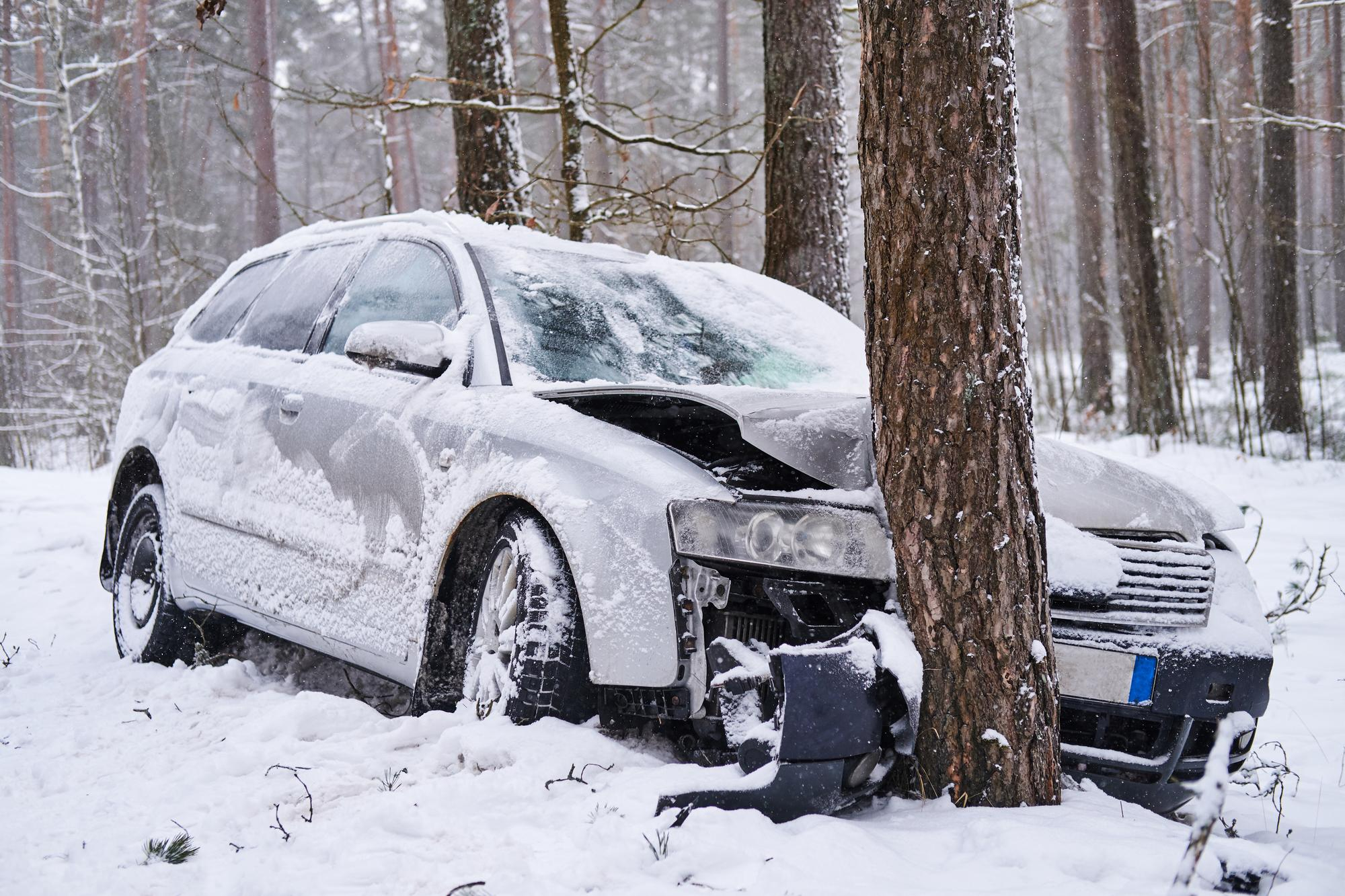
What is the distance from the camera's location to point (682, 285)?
4.16m

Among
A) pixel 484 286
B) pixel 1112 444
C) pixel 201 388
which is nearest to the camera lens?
pixel 484 286

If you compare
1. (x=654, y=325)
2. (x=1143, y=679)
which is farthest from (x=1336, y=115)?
(x=1143, y=679)

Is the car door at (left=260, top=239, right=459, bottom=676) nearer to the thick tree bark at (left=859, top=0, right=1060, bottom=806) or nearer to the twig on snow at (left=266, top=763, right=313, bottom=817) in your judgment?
the twig on snow at (left=266, top=763, right=313, bottom=817)

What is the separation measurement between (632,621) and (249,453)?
2283 mm

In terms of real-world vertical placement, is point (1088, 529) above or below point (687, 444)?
below

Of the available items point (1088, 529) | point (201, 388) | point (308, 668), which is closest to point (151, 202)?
point (201, 388)

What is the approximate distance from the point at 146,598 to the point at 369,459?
6.03ft

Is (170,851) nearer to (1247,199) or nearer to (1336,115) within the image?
(1247,199)

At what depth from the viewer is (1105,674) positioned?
2.61 m

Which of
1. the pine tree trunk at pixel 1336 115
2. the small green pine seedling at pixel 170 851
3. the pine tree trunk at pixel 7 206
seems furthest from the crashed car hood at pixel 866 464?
the pine tree trunk at pixel 7 206

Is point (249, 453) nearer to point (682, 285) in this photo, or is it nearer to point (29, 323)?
point (682, 285)

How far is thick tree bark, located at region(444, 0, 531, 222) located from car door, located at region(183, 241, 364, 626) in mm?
2256

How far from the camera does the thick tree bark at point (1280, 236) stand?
10766 mm

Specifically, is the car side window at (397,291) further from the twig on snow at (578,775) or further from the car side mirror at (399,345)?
the twig on snow at (578,775)
